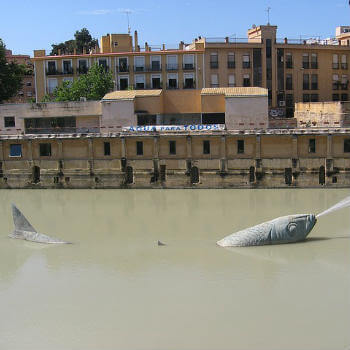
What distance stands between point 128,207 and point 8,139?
14.3 meters

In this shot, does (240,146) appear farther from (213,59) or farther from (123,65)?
(123,65)

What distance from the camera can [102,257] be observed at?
72.8 feet

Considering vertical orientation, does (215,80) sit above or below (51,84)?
below

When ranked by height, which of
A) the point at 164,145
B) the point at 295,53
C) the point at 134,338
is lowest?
the point at 134,338

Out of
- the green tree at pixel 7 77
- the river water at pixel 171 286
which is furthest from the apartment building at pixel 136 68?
the river water at pixel 171 286

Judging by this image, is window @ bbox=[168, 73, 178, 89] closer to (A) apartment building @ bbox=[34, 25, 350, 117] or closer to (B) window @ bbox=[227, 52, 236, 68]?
(A) apartment building @ bbox=[34, 25, 350, 117]

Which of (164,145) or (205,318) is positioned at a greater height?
(164,145)

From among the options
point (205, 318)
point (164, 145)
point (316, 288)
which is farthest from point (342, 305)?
point (164, 145)

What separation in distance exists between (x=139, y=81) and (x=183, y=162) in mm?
22097

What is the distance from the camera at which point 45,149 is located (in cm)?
4262

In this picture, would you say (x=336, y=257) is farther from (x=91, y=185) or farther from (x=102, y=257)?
(x=91, y=185)

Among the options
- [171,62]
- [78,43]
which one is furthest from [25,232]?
[78,43]

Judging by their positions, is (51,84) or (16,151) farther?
(51,84)

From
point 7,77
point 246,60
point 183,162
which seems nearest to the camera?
point 183,162
